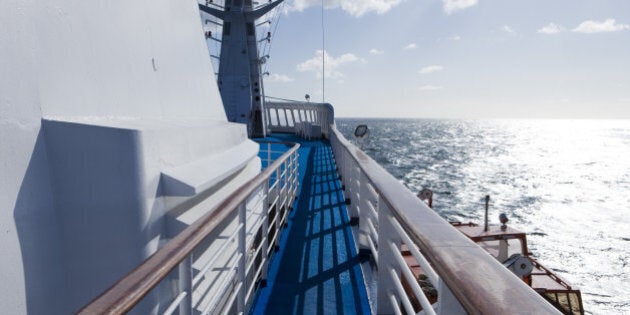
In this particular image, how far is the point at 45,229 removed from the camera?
173 cm

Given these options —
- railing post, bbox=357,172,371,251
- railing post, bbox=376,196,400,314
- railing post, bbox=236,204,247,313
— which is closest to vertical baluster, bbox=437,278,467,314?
railing post, bbox=376,196,400,314

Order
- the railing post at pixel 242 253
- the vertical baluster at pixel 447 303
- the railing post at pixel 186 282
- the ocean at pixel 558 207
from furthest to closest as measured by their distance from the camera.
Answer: the ocean at pixel 558 207
the railing post at pixel 242 253
the railing post at pixel 186 282
the vertical baluster at pixel 447 303

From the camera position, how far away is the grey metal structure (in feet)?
54.1

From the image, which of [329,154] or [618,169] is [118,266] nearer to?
[329,154]

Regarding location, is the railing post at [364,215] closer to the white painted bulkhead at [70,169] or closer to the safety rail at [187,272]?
the safety rail at [187,272]

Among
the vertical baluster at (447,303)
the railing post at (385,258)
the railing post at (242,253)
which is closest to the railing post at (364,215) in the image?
the railing post at (385,258)

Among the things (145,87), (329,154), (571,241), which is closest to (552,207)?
(571,241)

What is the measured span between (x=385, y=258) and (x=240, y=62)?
→ 15.4m

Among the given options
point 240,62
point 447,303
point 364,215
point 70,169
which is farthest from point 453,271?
point 240,62

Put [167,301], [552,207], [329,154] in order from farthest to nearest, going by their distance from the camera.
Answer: [552,207]
[329,154]
[167,301]

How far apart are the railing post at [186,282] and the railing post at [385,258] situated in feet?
4.55

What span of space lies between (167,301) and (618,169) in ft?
183

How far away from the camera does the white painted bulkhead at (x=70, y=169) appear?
61.7 inches

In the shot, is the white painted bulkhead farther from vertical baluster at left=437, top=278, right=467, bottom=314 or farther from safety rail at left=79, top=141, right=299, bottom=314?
vertical baluster at left=437, top=278, right=467, bottom=314
